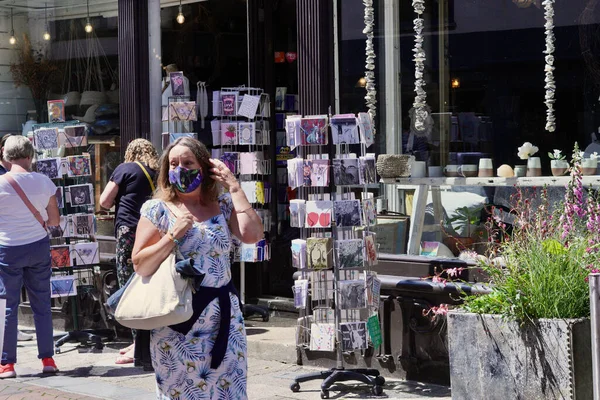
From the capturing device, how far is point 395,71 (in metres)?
8.77

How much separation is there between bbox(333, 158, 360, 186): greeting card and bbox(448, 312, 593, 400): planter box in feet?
7.34

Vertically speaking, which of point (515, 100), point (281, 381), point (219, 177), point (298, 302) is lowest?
point (281, 381)

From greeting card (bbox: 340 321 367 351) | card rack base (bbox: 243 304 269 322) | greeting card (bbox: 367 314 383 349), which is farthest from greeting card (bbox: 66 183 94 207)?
greeting card (bbox: 367 314 383 349)

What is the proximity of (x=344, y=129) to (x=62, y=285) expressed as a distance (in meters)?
3.43

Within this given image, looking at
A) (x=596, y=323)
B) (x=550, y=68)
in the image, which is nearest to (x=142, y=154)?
(x=550, y=68)

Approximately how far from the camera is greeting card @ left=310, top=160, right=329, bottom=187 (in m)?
7.93

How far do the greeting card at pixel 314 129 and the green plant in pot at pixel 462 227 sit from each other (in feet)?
4.17

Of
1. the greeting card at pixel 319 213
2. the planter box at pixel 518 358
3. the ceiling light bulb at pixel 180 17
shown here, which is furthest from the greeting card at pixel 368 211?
the ceiling light bulb at pixel 180 17

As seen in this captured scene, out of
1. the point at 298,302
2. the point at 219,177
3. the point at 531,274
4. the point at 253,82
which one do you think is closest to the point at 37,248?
the point at 298,302

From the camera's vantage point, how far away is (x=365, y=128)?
26.1 feet

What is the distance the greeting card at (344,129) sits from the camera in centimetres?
795

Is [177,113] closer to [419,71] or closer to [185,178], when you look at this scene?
[419,71]

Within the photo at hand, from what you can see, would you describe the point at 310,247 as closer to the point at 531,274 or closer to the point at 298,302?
the point at 298,302

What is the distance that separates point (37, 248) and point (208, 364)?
4.05m
